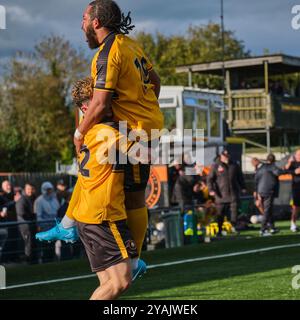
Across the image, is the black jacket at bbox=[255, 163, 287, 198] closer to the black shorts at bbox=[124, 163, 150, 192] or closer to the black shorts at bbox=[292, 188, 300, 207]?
the black shorts at bbox=[292, 188, 300, 207]

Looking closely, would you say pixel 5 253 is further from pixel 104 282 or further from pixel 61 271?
pixel 104 282

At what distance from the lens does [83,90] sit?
6227 mm

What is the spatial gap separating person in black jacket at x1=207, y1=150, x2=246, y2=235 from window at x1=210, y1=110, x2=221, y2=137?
47.3 feet

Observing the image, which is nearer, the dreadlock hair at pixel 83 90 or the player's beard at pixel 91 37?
the player's beard at pixel 91 37

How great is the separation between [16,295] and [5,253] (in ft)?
12.9

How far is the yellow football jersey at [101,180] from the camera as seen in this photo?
589 cm

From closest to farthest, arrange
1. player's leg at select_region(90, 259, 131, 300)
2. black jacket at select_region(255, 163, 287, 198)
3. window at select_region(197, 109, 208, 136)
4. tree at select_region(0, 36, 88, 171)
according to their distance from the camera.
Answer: player's leg at select_region(90, 259, 131, 300), black jacket at select_region(255, 163, 287, 198), window at select_region(197, 109, 208, 136), tree at select_region(0, 36, 88, 171)

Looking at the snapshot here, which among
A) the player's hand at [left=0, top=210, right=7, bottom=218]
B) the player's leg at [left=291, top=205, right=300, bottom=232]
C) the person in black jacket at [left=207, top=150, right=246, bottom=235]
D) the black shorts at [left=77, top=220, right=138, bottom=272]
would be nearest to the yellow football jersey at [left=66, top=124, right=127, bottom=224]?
the black shorts at [left=77, top=220, right=138, bottom=272]

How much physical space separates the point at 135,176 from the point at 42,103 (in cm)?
5122

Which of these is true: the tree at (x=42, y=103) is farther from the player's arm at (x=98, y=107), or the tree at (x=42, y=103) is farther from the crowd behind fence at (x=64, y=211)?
the player's arm at (x=98, y=107)

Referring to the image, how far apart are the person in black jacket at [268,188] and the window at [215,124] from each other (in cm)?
1473

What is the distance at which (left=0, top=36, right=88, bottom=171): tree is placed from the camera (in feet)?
A: 180

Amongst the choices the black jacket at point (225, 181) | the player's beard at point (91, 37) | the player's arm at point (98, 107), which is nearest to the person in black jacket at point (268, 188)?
the black jacket at point (225, 181)

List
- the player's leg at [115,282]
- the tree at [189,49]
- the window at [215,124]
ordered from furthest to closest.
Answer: the tree at [189,49] → the window at [215,124] → the player's leg at [115,282]
